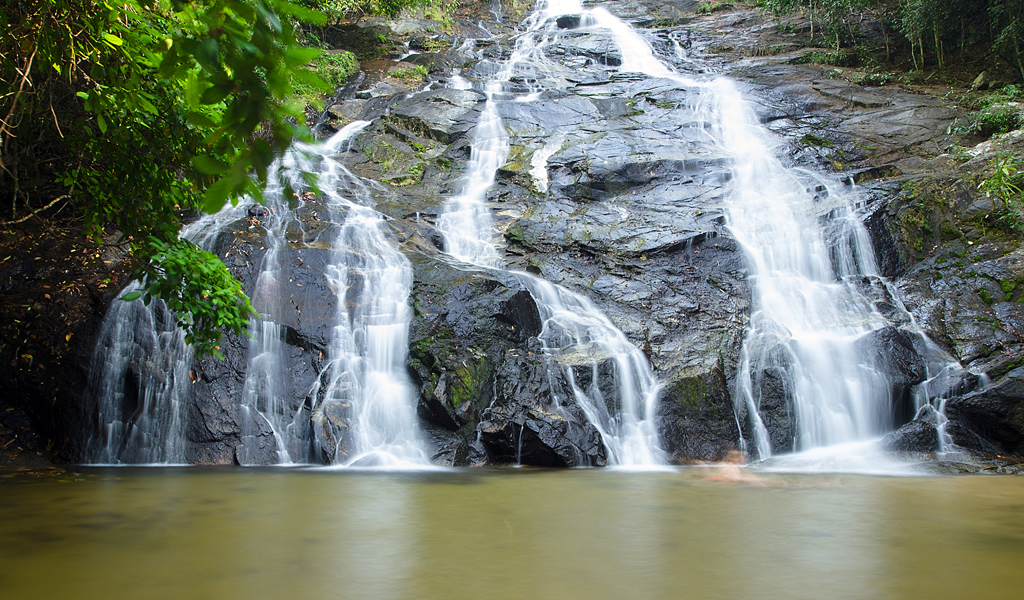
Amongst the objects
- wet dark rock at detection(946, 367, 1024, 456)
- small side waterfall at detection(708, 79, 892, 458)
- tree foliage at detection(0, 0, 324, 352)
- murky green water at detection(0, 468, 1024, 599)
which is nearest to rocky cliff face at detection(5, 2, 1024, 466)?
wet dark rock at detection(946, 367, 1024, 456)

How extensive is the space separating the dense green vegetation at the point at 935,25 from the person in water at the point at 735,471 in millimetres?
13539

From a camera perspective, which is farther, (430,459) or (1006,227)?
(1006,227)

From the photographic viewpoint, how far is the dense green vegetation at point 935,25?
1430 centimetres

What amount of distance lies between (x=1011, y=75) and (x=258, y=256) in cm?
1761

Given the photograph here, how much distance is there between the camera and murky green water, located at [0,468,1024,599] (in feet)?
9.71

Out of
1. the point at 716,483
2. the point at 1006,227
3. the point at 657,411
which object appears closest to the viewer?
the point at 716,483

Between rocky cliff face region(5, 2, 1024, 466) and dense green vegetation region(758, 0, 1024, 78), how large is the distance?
2.10 m

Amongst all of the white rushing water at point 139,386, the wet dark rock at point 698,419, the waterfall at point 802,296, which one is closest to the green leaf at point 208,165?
the white rushing water at point 139,386

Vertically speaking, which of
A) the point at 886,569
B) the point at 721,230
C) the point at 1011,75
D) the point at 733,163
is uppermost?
the point at 1011,75

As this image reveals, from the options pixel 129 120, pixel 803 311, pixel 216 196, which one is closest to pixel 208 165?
pixel 216 196

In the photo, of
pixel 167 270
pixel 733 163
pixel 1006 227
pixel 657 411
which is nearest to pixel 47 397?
pixel 167 270

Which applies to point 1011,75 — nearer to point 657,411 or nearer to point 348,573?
point 657,411

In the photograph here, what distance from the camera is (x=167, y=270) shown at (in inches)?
194

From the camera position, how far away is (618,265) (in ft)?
32.1
